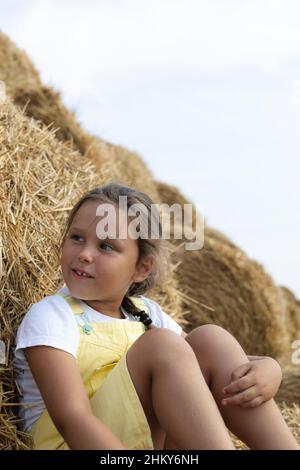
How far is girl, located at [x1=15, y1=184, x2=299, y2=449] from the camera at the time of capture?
1.63 m

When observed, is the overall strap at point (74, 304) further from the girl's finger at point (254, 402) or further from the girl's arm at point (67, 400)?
the girl's finger at point (254, 402)

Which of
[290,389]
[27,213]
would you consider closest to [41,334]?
[27,213]

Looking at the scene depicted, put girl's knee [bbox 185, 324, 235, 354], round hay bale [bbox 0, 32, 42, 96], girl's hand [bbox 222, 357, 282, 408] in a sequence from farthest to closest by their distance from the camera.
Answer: round hay bale [bbox 0, 32, 42, 96] < girl's knee [bbox 185, 324, 235, 354] < girl's hand [bbox 222, 357, 282, 408]

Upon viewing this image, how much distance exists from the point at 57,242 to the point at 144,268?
51 cm

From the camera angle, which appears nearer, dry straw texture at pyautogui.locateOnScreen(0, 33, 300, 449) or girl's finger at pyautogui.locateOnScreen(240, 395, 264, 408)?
girl's finger at pyautogui.locateOnScreen(240, 395, 264, 408)

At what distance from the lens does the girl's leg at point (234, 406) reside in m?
1.77

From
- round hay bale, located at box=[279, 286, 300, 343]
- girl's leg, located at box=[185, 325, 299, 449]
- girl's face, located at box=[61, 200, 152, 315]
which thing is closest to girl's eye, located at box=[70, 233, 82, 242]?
girl's face, located at box=[61, 200, 152, 315]

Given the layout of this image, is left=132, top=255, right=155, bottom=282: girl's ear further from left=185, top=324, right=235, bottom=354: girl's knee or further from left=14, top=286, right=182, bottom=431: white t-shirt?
left=185, top=324, right=235, bottom=354: girl's knee

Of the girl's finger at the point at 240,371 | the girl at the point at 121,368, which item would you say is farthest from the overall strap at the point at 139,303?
the girl's finger at the point at 240,371

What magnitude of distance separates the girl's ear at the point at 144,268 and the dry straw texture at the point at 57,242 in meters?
0.34

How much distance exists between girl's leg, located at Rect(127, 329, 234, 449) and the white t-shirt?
0.17 m

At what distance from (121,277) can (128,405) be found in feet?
1.32

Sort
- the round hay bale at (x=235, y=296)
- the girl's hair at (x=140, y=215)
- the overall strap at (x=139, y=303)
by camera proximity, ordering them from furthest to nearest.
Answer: the round hay bale at (x=235, y=296)
the overall strap at (x=139, y=303)
the girl's hair at (x=140, y=215)

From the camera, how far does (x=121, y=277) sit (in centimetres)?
202
